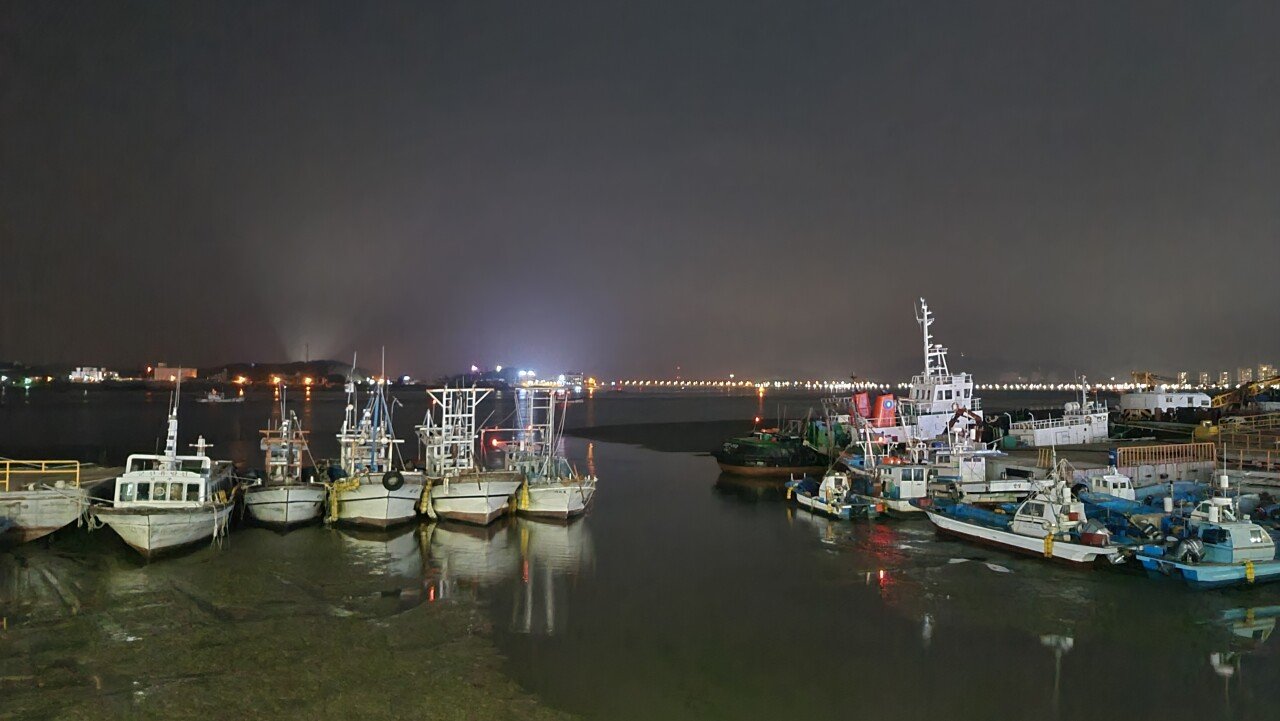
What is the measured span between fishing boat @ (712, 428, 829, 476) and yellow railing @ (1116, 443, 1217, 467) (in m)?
15.1

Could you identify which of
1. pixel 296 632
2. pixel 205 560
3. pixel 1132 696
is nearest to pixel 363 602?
pixel 296 632

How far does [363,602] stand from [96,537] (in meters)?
12.8

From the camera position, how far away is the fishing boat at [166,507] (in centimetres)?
2048

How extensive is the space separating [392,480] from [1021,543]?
67.6ft

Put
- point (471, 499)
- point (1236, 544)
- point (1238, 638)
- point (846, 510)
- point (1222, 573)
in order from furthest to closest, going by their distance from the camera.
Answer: point (846, 510), point (471, 499), point (1236, 544), point (1222, 573), point (1238, 638)

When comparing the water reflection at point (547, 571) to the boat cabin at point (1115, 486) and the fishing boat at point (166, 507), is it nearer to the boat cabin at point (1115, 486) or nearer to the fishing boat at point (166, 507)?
the fishing boat at point (166, 507)

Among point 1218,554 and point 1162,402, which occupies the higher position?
point 1162,402

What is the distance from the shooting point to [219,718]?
1082 centimetres

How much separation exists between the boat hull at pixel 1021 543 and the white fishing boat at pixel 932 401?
538 inches

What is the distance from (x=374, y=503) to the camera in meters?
25.2

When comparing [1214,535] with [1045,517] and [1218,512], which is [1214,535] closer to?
[1218,512]

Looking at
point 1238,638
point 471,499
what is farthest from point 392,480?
point 1238,638

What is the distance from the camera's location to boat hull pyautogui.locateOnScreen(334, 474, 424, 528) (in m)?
25.2

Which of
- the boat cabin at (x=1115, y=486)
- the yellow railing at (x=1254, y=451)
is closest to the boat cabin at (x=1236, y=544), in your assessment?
the boat cabin at (x=1115, y=486)
